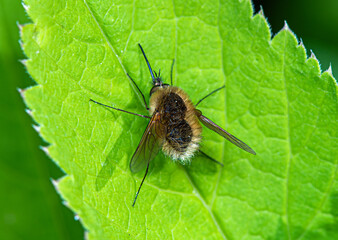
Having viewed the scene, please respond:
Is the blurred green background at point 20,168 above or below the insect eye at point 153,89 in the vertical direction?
below

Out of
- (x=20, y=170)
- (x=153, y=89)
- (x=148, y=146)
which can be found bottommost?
(x=20, y=170)

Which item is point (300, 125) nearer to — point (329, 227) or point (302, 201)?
point (302, 201)

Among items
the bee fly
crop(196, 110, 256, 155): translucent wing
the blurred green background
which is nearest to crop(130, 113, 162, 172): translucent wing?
the bee fly

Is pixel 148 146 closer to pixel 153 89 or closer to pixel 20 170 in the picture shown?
pixel 153 89

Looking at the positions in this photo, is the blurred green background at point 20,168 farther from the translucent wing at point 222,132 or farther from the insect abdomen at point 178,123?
the translucent wing at point 222,132

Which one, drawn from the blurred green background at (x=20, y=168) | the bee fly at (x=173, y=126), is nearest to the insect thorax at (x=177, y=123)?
the bee fly at (x=173, y=126)

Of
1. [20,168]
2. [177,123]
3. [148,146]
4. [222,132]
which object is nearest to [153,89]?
[177,123]

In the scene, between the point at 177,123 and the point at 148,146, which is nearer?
the point at 148,146
